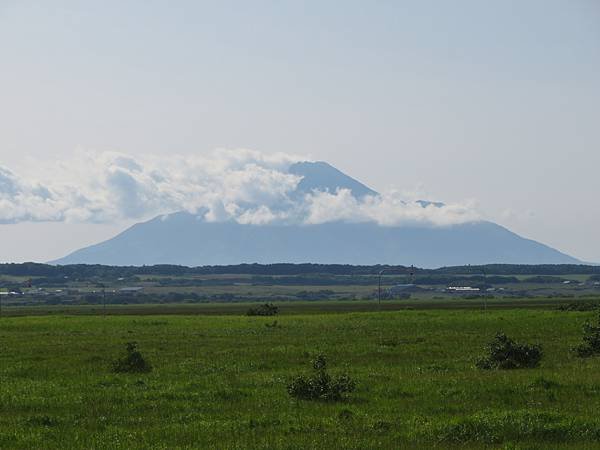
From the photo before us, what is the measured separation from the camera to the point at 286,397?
105 ft

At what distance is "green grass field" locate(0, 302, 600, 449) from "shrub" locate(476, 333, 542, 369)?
1.28 meters

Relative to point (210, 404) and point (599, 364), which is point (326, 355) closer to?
point (599, 364)

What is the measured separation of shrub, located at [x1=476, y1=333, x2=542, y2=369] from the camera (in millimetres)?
41375

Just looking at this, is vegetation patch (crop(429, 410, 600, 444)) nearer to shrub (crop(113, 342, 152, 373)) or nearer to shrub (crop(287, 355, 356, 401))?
shrub (crop(287, 355, 356, 401))

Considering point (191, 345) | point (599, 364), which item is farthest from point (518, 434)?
point (191, 345)

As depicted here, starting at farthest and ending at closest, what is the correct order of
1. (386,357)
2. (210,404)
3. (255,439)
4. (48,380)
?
1. (386,357)
2. (48,380)
3. (210,404)
4. (255,439)

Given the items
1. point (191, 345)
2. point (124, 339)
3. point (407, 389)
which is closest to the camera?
point (407, 389)

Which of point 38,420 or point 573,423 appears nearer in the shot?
point 573,423

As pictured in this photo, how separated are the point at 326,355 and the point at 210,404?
19791 millimetres

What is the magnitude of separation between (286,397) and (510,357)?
556 inches

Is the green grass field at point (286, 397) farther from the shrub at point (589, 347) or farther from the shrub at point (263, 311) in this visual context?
the shrub at point (263, 311)

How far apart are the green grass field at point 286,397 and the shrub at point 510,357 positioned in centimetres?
128

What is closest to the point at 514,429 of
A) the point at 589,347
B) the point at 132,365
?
the point at 132,365

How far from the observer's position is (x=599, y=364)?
40875 mm
